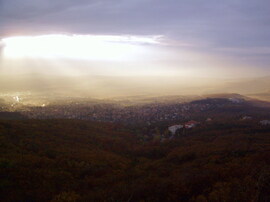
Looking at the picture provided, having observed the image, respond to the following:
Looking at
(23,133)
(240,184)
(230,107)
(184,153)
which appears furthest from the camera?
(230,107)

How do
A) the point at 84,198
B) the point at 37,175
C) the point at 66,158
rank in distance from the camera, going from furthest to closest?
the point at 66,158 → the point at 37,175 → the point at 84,198

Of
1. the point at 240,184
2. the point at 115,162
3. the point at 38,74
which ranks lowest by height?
the point at 115,162

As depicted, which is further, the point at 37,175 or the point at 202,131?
the point at 202,131

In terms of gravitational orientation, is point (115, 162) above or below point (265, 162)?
below

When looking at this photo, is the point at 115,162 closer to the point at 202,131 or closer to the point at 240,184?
the point at 240,184

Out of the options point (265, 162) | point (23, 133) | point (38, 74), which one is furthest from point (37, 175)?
point (38, 74)

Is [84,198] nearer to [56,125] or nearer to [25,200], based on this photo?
[25,200]
